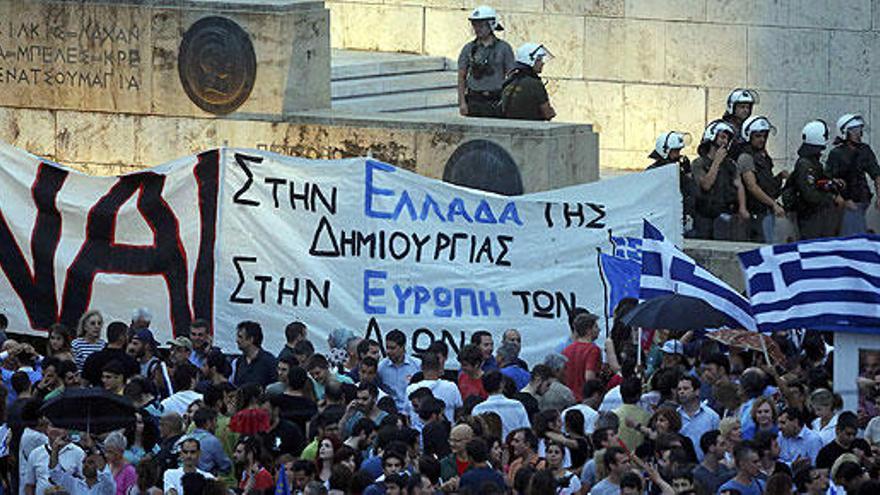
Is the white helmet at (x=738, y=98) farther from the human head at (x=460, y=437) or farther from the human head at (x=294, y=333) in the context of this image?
the human head at (x=460, y=437)

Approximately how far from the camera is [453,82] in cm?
2739

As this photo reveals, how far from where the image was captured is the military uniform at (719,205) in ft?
75.7

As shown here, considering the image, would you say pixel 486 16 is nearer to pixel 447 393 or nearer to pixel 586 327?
pixel 586 327

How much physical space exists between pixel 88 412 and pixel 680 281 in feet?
14.1

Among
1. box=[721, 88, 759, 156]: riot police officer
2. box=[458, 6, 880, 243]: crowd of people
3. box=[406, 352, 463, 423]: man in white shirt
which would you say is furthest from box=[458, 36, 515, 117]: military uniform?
box=[406, 352, 463, 423]: man in white shirt

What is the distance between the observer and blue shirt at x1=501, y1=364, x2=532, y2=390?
59.4 ft

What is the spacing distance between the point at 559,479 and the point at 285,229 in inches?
236

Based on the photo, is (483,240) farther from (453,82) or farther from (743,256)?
(453,82)

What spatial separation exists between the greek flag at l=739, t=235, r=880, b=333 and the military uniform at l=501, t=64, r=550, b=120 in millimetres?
7242

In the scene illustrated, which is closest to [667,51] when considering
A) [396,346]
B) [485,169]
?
[485,169]

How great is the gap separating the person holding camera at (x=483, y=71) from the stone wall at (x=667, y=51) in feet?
11.2

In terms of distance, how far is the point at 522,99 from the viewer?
2359 centimetres

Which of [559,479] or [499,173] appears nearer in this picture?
[559,479]

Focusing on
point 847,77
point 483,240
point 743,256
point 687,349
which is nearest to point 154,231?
point 483,240
